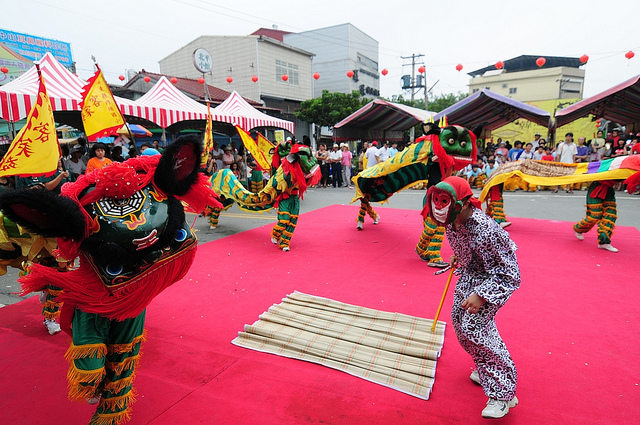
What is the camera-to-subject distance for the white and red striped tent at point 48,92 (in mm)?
5832

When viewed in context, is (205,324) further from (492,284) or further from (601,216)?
(601,216)

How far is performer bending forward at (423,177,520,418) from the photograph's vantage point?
186cm

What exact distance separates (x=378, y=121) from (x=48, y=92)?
11487 mm

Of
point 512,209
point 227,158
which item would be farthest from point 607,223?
point 227,158

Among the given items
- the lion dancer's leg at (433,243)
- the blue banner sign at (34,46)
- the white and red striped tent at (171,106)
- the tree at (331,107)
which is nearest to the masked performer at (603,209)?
the lion dancer's leg at (433,243)

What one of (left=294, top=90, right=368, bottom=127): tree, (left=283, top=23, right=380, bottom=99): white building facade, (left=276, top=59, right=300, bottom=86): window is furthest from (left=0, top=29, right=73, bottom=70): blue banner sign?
(left=283, top=23, right=380, bottom=99): white building facade

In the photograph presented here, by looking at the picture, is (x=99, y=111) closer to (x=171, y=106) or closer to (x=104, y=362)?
(x=104, y=362)

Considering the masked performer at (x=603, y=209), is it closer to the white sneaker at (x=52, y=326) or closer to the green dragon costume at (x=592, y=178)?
the green dragon costume at (x=592, y=178)

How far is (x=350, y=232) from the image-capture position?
611cm

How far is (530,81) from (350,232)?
3558 cm

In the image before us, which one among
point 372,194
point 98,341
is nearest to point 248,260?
point 372,194

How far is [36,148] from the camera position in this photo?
95.2 inches

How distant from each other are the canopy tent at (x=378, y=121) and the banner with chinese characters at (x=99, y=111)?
10691 millimetres

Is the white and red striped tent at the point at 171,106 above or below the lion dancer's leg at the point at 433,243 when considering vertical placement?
above
